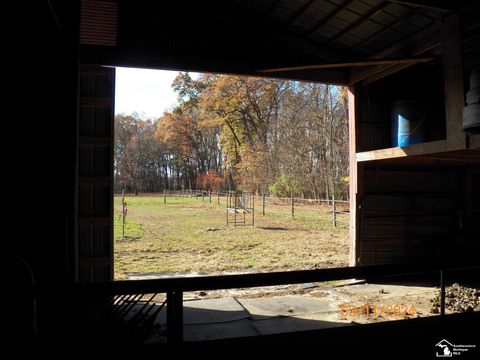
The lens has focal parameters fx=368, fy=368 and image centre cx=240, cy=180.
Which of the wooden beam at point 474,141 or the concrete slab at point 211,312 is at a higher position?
the wooden beam at point 474,141

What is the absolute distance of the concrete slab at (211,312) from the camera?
5.83m

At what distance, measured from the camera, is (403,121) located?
7.57m

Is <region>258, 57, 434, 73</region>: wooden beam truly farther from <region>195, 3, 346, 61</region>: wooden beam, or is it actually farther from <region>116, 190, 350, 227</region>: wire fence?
<region>116, 190, 350, 227</region>: wire fence

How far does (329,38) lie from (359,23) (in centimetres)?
81

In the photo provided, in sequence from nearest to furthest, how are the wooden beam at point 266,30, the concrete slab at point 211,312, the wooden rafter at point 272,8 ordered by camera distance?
1. the concrete slab at point 211,312
2. the wooden rafter at point 272,8
3. the wooden beam at point 266,30

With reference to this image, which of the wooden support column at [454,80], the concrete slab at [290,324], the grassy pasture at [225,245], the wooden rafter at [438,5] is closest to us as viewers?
the wooden rafter at [438,5]

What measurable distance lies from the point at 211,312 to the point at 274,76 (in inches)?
188

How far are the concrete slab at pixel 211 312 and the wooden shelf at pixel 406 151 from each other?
4.02m

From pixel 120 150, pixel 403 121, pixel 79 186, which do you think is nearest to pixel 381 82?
pixel 403 121

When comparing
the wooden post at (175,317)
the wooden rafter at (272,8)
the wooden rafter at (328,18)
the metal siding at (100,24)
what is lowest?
the wooden post at (175,317)

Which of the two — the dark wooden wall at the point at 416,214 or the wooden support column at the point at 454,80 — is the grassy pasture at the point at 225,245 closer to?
the dark wooden wall at the point at 416,214

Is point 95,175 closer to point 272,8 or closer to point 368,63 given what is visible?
A: point 272,8

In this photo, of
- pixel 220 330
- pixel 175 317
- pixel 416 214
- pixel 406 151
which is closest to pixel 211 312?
pixel 220 330
